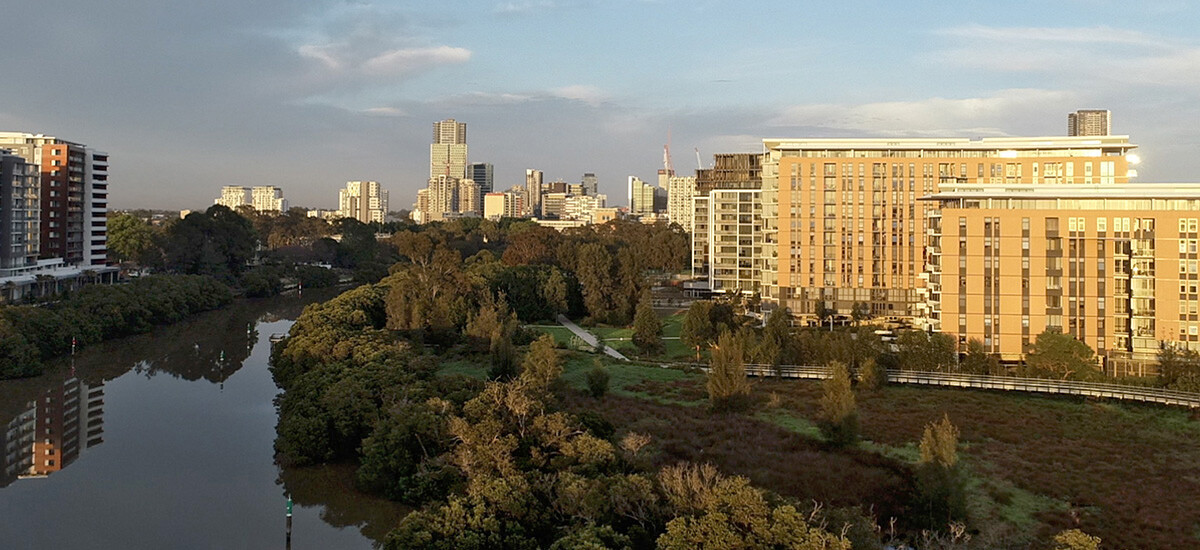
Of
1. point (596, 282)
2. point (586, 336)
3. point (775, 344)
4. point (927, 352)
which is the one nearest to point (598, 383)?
point (775, 344)

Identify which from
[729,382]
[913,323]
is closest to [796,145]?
[913,323]

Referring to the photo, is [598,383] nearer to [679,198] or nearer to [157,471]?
[157,471]

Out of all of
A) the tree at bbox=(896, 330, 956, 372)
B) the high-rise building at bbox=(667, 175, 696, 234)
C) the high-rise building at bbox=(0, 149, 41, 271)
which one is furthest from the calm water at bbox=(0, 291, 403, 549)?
the high-rise building at bbox=(667, 175, 696, 234)

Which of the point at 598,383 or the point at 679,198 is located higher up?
the point at 679,198

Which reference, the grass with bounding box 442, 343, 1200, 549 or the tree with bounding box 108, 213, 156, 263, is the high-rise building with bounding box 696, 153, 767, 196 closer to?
the grass with bounding box 442, 343, 1200, 549

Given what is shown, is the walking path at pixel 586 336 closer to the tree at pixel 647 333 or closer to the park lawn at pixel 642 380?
the tree at pixel 647 333

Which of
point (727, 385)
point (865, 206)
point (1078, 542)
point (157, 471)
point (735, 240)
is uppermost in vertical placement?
point (865, 206)
